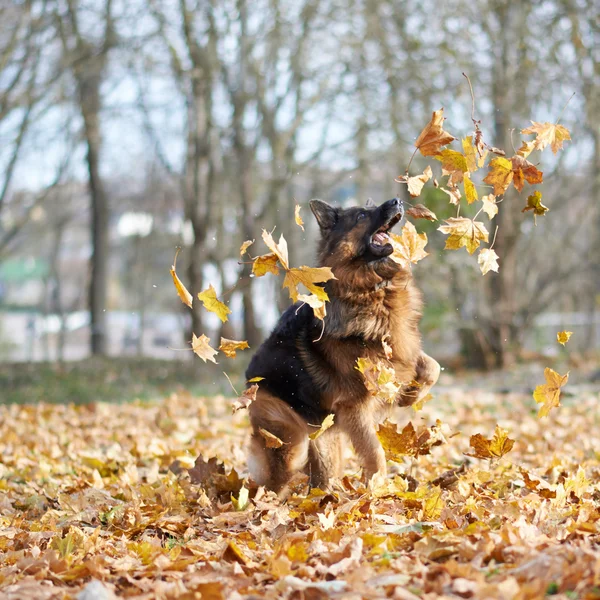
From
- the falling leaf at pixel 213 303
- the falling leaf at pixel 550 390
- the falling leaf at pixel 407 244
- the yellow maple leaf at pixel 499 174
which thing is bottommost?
the falling leaf at pixel 550 390

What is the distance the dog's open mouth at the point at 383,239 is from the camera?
17.1ft

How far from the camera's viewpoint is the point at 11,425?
10.2 meters

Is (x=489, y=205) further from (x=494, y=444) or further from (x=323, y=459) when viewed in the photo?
(x=323, y=459)

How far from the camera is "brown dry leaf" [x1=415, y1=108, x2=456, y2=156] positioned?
16.2ft

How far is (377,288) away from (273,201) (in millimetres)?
15585

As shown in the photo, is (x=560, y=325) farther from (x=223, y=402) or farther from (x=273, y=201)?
(x=223, y=402)

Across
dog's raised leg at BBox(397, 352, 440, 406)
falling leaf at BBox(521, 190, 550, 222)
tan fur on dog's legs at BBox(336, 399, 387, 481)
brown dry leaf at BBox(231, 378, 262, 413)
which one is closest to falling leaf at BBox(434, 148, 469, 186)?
falling leaf at BBox(521, 190, 550, 222)

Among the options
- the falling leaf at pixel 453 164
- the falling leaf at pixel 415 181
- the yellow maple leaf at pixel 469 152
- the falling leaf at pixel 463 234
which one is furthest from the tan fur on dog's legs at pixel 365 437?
the yellow maple leaf at pixel 469 152

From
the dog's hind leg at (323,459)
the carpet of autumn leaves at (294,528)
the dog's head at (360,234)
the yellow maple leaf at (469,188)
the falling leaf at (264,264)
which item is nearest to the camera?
the carpet of autumn leaves at (294,528)

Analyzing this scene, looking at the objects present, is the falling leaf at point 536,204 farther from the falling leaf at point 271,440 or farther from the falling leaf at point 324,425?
the falling leaf at point 271,440

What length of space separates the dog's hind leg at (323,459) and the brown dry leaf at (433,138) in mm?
2083

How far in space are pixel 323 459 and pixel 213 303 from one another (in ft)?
4.78

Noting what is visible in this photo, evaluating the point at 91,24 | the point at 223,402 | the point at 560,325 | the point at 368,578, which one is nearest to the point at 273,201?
the point at 91,24

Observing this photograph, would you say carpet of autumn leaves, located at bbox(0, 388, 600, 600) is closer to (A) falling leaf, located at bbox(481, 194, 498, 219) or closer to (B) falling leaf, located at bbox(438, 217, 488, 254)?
(B) falling leaf, located at bbox(438, 217, 488, 254)
